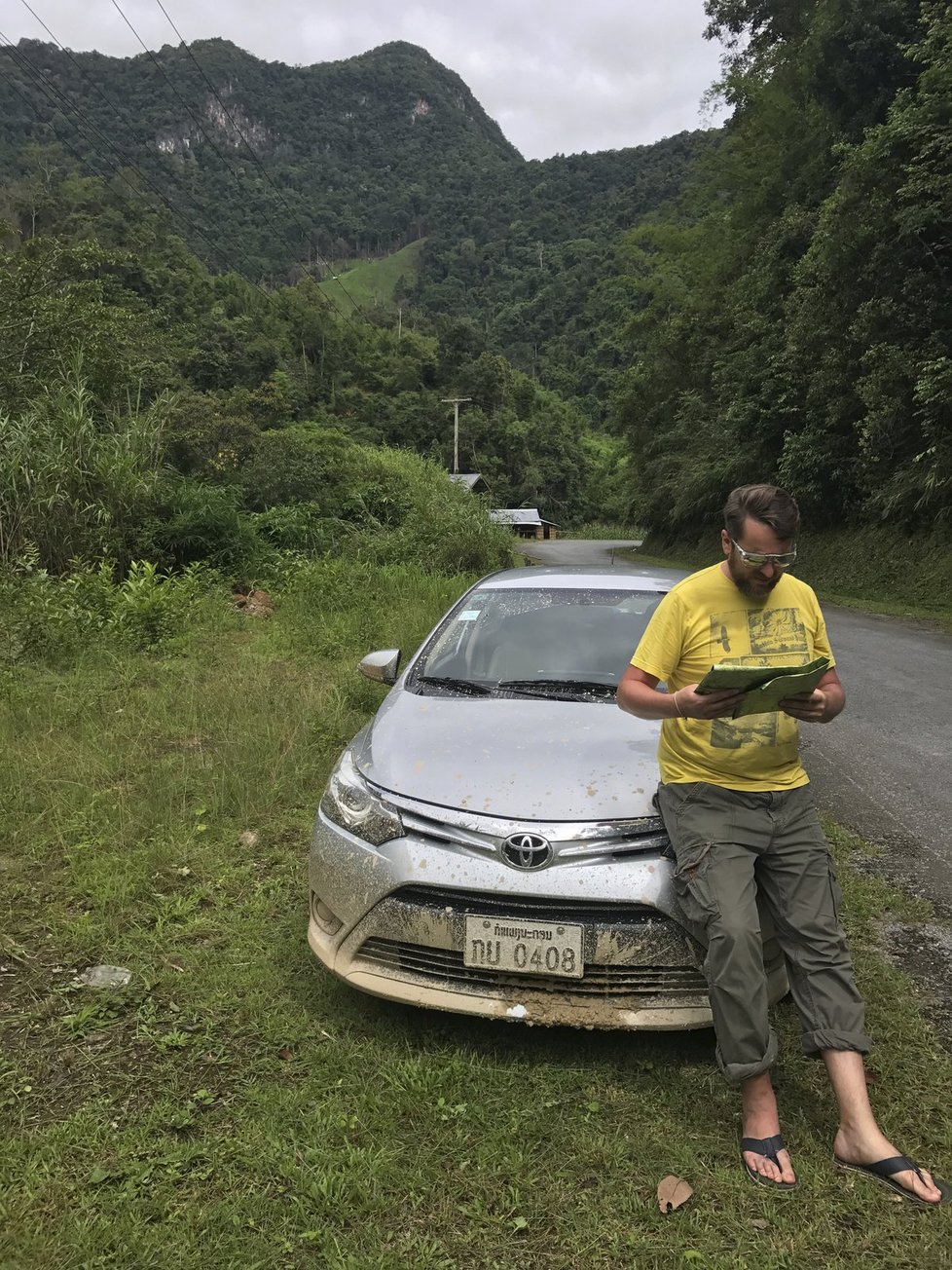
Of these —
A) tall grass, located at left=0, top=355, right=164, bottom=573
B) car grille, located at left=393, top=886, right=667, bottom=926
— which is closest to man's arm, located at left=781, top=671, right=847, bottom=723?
car grille, located at left=393, top=886, right=667, bottom=926

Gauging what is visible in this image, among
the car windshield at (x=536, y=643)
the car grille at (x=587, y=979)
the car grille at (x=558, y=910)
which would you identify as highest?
the car windshield at (x=536, y=643)

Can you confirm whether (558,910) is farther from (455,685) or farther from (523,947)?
(455,685)

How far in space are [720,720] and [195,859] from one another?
2627 millimetres

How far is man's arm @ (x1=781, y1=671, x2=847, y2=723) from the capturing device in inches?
88.5

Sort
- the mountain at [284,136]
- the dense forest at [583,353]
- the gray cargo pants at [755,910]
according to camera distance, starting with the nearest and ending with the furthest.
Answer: the gray cargo pants at [755,910] < the dense forest at [583,353] < the mountain at [284,136]

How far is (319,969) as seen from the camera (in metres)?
2.94

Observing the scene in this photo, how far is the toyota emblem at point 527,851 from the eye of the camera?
236 centimetres

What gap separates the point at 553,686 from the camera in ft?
11.6

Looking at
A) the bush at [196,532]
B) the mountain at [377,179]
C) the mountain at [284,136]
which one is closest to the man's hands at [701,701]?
the bush at [196,532]

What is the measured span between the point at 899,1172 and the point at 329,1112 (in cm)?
143

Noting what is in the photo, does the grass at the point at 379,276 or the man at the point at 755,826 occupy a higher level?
the grass at the point at 379,276

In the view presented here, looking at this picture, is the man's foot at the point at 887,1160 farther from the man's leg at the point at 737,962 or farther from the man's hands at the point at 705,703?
the man's hands at the point at 705,703

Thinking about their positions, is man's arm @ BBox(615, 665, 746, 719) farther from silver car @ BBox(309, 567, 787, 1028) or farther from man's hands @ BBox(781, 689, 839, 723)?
silver car @ BBox(309, 567, 787, 1028)

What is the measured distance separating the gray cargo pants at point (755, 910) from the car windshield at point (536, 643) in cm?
112
